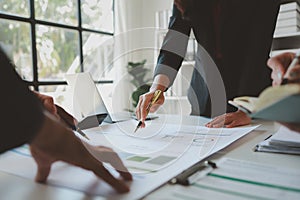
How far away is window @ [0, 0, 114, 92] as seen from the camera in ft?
6.10

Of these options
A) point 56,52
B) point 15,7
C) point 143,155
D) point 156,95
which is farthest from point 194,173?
point 56,52

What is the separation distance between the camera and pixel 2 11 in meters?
1.80

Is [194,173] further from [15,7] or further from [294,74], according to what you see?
[15,7]

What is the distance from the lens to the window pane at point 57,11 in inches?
82.2

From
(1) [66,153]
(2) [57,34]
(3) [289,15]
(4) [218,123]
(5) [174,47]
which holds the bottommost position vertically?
(4) [218,123]

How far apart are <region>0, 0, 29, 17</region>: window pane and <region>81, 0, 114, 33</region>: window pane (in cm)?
58

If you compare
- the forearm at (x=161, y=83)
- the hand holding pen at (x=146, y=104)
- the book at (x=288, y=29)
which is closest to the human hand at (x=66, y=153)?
the hand holding pen at (x=146, y=104)

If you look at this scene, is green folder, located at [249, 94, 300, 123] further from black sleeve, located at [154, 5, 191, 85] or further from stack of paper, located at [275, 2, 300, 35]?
stack of paper, located at [275, 2, 300, 35]

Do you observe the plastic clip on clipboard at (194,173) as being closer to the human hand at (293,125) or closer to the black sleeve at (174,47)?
the human hand at (293,125)

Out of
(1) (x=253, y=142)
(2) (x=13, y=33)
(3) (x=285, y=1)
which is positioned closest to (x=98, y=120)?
(1) (x=253, y=142)

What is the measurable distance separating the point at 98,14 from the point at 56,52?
64 centimetres

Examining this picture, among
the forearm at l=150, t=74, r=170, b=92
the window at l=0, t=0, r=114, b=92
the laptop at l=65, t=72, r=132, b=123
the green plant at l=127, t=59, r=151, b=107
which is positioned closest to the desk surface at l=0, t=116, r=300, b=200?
the laptop at l=65, t=72, r=132, b=123

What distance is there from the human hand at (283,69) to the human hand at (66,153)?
0.64 ft

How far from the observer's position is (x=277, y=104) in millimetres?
217
